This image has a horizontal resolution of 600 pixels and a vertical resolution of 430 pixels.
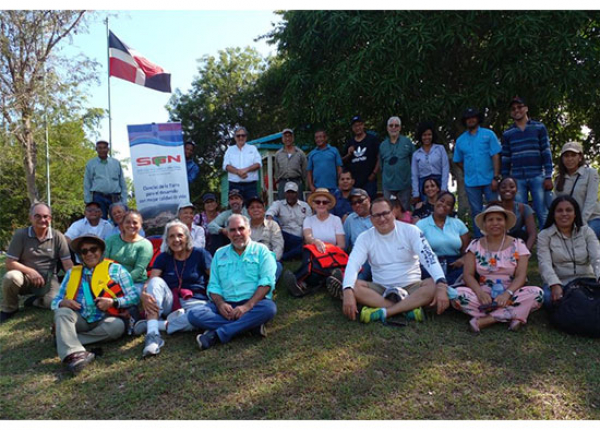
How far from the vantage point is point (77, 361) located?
425 centimetres

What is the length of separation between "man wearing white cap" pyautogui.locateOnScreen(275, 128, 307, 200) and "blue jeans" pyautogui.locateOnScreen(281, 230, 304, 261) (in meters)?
1.34

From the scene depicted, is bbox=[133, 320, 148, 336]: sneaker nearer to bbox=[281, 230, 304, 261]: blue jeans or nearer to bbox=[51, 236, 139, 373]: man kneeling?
bbox=[51, 236, 139, 373]: man kneeling

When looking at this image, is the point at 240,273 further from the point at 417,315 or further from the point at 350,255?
the point at 417,315

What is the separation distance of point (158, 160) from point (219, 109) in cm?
2001

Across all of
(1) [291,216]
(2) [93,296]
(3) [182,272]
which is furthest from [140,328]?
(1) [291,216]

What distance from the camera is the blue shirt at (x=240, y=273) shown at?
4.86 m

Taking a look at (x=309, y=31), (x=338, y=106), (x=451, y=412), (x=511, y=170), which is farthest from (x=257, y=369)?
(x=309, y=31)

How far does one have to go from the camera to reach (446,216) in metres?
5.94

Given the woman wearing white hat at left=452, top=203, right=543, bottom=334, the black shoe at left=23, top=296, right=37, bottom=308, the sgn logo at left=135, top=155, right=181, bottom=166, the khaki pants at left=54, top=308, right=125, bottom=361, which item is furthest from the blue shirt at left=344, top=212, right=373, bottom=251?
the black shoe at left=23, top=296, right=37, bottom=308

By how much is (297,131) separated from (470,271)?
27.5ft

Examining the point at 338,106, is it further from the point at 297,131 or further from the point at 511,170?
the point at 511,170

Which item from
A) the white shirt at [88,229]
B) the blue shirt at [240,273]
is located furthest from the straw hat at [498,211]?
the white shirt at [88,229]

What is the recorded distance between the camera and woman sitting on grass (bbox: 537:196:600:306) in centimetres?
489

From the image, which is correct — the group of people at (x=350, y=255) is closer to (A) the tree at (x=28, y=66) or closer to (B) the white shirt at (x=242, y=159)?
(B) the white shirt at (x=242, y=159)
